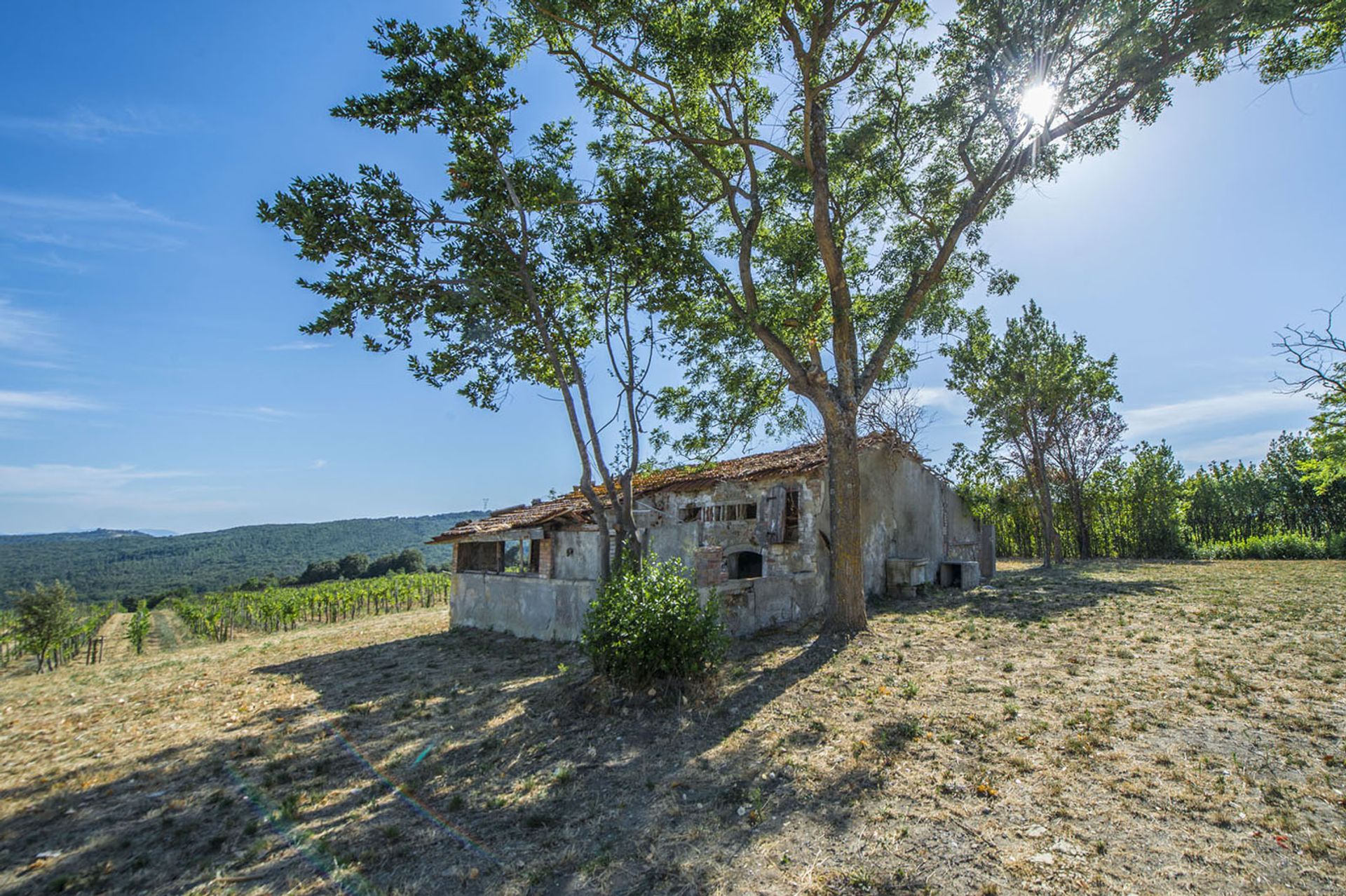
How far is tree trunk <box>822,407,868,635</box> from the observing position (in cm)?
936

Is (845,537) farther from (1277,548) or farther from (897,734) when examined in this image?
(1277,548)

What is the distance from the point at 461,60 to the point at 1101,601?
14838mm

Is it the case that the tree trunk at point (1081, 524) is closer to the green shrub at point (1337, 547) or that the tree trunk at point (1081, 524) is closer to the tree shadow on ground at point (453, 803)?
the green shrub at point (1337, 547)

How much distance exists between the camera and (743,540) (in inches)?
505

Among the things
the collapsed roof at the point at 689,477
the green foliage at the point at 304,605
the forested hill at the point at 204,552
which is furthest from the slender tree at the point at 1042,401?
the forested hill at the point at 204,552

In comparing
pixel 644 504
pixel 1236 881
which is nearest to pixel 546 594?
pixel 644 504

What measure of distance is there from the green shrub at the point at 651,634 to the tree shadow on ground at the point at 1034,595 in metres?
6.16

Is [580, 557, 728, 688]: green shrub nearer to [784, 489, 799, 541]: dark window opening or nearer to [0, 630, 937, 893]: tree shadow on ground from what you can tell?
[0, 630, 937, 893]: tree shadow on ground

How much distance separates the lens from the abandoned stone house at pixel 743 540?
11320mm

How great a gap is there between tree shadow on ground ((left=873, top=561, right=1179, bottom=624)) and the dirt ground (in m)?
2.29

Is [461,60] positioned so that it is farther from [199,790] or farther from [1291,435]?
[1291,435]

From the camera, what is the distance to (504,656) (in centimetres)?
1188

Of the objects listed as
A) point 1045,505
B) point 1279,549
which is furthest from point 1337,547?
point 1045,505

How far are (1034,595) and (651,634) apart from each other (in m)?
11.0
